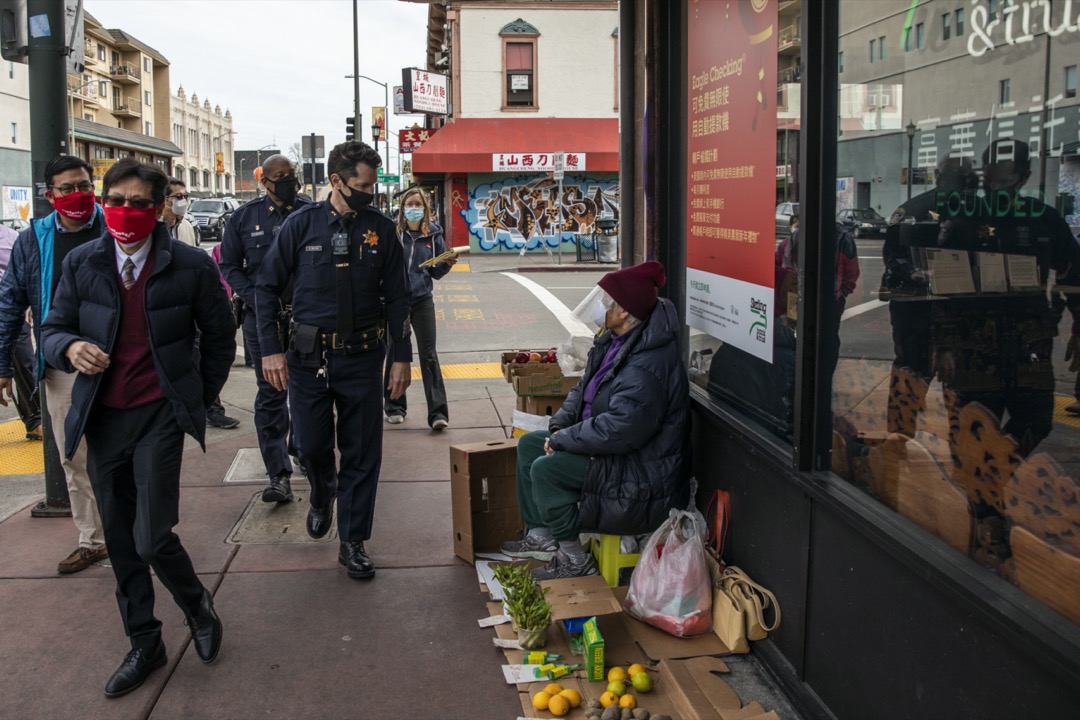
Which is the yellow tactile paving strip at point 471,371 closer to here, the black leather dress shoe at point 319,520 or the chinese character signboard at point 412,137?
the black leather dress shoe at point 319,520

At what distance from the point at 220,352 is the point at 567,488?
5.30 feet

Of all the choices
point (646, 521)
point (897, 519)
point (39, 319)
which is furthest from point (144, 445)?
point (897, 519)

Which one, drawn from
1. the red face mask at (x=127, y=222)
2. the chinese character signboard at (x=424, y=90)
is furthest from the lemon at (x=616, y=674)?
the chinese character signboard at (x=424, y=90)

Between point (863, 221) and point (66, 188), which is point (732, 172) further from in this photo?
point (66, 188)

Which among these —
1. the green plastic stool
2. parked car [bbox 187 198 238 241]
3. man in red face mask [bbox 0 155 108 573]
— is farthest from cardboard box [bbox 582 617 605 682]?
parked car [bbox 187 198 238 241]

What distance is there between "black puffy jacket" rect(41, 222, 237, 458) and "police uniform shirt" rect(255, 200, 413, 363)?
0.82m

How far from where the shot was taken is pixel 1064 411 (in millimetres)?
2605

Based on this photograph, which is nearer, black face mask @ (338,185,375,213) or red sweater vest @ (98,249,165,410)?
red sweater vest @ (98,249,165,410)

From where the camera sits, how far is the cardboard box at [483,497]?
5.10 metres

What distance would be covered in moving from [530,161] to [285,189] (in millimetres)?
24446

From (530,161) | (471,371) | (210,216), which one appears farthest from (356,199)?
(210,216)

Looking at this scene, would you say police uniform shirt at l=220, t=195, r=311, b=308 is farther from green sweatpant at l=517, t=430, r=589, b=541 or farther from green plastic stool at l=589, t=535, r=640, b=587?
green plastic stool at l=589, t=535, r=640, b=587

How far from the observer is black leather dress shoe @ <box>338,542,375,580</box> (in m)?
4.93

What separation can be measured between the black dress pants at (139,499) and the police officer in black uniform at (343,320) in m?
0.98
